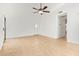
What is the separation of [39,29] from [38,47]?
12.4 inches

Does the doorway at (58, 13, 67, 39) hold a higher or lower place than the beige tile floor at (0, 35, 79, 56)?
higher

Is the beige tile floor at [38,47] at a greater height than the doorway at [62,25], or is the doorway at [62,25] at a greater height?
the doorway at [62,25]

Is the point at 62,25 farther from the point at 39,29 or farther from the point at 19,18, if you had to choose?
the point at 19,18

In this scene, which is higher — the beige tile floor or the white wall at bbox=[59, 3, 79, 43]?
the white wall at bbox=[59, 3, 79, 43]

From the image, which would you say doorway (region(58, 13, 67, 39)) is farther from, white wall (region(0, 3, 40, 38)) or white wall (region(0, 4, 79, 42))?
white wall (region(0, 3, 40, 38))

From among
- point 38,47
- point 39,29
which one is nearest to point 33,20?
point 39,29

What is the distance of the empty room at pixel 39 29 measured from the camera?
2564 millimetres

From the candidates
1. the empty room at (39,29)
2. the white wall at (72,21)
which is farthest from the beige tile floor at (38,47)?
the white wall at (72,21)

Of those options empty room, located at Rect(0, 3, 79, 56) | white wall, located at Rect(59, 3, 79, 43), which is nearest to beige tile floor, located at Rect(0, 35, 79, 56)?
empty room, located at Rect(0, 3, 79, 56)

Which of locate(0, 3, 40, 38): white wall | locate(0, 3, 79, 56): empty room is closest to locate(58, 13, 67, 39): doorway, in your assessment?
locate(0, 3, 79, 56): empty room

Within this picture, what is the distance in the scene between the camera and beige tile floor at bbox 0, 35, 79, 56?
102 inches

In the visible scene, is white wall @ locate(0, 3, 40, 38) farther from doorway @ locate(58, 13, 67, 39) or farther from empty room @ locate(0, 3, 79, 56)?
doorway @ locate(58, 13, 67, 39)

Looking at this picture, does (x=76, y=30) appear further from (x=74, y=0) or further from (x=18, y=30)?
(x=18, y=30)

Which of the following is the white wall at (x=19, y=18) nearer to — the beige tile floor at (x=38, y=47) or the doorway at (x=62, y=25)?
the beige tile floor at (x=38, y=47)
